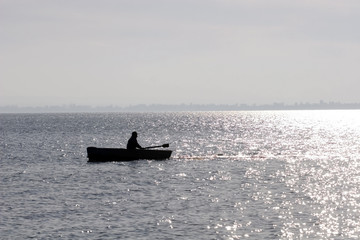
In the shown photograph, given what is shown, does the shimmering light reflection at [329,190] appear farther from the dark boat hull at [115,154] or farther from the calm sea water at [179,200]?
the dark boat hull at [115,154]

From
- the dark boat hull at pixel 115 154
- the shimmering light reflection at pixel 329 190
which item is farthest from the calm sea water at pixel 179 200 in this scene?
the dark boat hull at pixel 115 154

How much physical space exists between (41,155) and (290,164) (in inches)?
1092

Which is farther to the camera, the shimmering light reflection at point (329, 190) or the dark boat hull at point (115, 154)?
the dark boat hull at point (115, 154)

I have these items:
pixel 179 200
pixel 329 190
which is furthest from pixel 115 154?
pixel 329 190

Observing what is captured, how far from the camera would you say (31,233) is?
86.2 feet

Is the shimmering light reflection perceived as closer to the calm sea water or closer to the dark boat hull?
the calm sea water

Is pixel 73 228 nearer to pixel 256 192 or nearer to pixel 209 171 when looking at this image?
pixel 256 192

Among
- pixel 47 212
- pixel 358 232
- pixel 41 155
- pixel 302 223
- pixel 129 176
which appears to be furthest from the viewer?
pixel 41 155

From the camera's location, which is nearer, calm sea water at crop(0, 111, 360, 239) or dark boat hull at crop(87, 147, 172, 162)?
calm sea water at crop(0, 111, 360, 239)

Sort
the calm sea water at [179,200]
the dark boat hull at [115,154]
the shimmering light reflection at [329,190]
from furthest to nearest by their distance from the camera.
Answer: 1. the dark boat hull at [115,154]
2. the shimmering light reflection at [329,190]
3. the calm sea water at [179,200]

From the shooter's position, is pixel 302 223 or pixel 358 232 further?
pixel 302 223

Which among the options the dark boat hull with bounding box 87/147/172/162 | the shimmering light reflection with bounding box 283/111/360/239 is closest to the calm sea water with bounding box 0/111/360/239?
the shimmering light reflection with bounding box 283/111/360/239

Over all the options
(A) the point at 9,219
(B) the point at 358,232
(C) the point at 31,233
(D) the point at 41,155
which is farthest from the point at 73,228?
(D) the point at 41,155

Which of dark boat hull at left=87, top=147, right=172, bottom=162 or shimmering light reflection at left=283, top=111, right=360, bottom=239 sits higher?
dark boat hull at left=87, top=147, right=172, bottom=162
